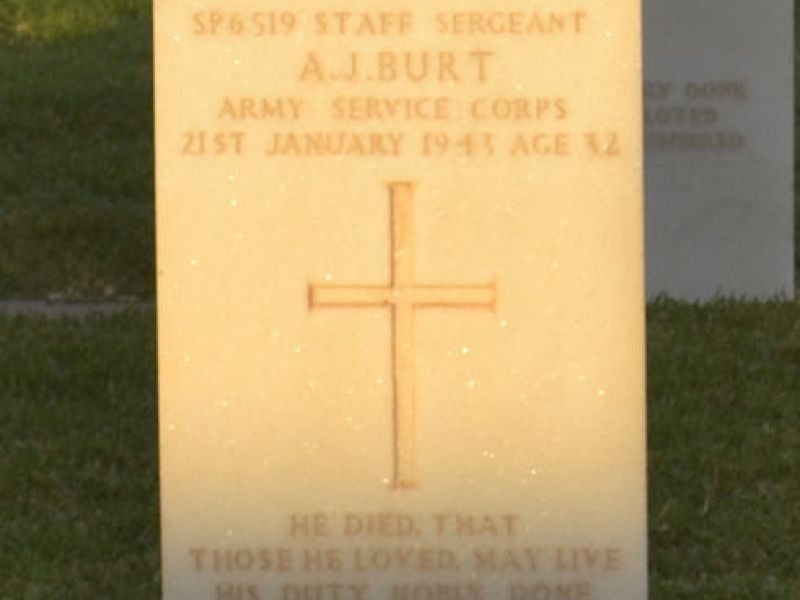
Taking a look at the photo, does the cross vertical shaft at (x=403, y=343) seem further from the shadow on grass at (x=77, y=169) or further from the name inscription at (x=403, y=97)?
the shadow on grass at (x=77, y=169)

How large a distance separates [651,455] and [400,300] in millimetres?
2210

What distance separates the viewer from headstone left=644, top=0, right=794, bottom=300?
970cm

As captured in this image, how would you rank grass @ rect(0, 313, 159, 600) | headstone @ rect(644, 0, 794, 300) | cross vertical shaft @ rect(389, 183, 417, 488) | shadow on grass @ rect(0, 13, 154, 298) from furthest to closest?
shadow on grass @ rect(0, 13, 154, 298) → headstone @ rect(644, 0, 794, 300) → grass @ rect(0, 313, 159, 600) → cross vertical shaft @ rect(389, 183, 417, 488)

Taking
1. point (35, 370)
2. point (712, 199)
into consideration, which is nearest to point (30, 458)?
point (35, 370)

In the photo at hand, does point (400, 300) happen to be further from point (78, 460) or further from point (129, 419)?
point (129, 419)

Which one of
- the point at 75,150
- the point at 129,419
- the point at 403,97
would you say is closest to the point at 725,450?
the point at 129,419

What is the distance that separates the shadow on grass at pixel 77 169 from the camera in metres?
10.4

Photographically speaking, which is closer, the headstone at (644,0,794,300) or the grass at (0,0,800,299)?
the headstone at (644,0,794,300)

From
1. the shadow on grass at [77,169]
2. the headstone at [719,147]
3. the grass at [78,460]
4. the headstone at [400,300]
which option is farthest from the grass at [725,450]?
the shadow on grass at [77,169]

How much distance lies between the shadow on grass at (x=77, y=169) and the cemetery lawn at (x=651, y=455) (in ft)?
4.02

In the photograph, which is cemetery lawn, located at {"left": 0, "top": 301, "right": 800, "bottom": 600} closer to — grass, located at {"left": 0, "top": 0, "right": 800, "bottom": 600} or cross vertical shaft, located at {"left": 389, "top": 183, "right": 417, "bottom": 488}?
grass, located at {"left": 0, "top": 0, "right": 800, "bottom": 600}

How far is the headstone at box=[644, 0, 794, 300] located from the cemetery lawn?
18.1 inches

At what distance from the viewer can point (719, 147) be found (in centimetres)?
977

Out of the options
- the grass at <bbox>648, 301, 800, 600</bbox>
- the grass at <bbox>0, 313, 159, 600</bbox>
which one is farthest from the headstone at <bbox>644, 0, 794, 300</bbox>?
the grass at <bbox>0, 313, 159, 600</bbox>
